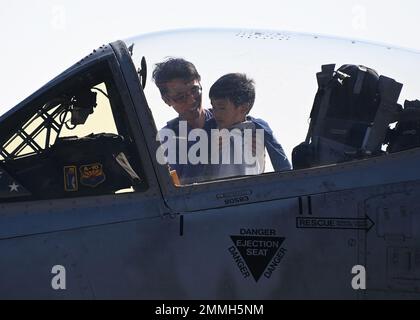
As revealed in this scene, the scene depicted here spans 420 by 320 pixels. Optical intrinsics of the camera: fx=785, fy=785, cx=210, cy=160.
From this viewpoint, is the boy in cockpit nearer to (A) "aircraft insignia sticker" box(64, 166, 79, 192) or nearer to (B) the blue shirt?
(B) the blue shirt

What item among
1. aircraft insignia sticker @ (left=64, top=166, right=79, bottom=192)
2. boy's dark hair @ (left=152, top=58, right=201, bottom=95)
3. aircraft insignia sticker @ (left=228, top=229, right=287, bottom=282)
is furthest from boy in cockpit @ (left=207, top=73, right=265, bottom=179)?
aircraft insignia sticker @ (left=64, top=166, right=79, bottom=192)

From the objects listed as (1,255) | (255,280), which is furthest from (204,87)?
(1,255)

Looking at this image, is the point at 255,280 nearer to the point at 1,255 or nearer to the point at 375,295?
the point at 375,295

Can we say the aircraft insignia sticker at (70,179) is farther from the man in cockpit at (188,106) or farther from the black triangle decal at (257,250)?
the black triangle decal at (257,250)

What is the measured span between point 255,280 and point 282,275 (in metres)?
0.18

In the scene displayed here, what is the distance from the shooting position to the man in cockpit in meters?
5.61

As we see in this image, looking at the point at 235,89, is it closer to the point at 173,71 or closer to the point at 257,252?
the point at 173,71

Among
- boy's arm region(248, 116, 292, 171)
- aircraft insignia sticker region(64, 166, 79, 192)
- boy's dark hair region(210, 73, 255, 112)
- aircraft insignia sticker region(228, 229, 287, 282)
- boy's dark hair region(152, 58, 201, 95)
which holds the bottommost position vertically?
aircraft insignia sticker region(228, 229, 287, 282)

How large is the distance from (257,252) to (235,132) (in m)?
1.01

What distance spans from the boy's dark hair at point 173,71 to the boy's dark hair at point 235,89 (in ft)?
0.54

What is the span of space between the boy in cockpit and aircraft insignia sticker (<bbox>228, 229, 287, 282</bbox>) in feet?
1.73

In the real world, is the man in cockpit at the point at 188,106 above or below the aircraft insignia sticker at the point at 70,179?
above

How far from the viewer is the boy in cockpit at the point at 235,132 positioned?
18.5 feet

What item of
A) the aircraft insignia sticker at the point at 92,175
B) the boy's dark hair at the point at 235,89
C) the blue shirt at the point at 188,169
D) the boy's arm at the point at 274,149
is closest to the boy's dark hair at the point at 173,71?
the boy's dark hair at the point at 235,89
